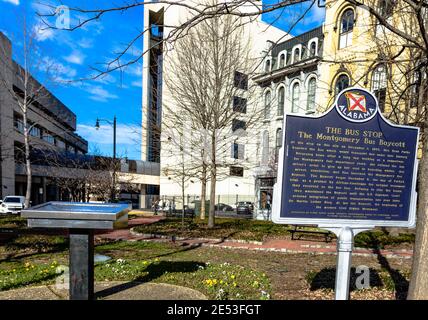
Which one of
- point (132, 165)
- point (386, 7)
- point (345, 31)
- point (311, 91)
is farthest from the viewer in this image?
point (132, 165)

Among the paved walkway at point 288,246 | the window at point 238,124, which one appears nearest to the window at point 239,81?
the window at point 238,124

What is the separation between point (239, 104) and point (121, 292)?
41.2ft

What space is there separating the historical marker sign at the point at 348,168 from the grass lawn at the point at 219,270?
2.02 meters

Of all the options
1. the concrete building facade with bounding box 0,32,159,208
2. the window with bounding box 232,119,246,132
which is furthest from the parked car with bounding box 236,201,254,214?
the window with bounding box 232,119,246,132

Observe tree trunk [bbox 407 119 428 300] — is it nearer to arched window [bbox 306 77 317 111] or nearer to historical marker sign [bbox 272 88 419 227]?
historical marker sign [bbox 272 88 419 227]

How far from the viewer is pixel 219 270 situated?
6539 millimetres

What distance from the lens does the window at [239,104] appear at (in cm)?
1603

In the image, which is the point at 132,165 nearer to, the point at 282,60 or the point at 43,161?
the point at 43,161

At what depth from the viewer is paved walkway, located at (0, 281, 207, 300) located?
15.4ft

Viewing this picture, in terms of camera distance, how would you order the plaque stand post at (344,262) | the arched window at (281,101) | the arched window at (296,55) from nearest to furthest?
the plaque stand post at (344,262) → the arched window at (281,101) → the arched window at (296,55)

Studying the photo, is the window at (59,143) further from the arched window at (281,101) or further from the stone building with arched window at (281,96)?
the arched window at (281,101)

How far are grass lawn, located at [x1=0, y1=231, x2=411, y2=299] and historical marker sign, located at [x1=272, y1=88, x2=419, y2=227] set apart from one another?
202 cm

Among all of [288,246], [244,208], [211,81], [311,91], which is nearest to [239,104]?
[211,81]
